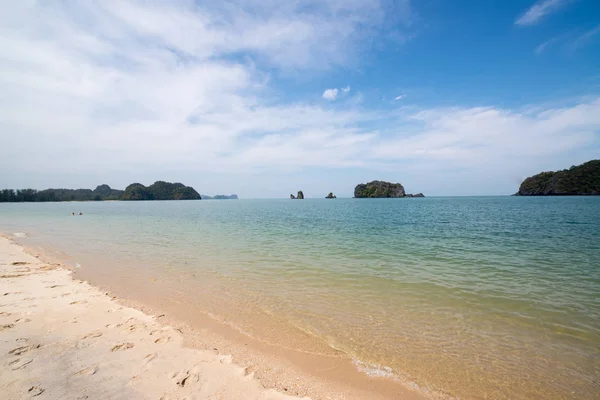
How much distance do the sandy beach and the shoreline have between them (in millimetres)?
328

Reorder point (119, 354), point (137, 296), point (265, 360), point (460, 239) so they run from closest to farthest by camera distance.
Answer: point (119, 354) → point (265, 360) → point (137, 296) → point (460, 239)

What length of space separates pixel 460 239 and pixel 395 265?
13.2 meters

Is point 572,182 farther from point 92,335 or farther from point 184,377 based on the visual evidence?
point 92,335

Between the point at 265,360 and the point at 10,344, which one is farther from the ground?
the point at 10,344

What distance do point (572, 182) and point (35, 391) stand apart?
22069 cm

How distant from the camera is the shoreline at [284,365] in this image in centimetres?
522

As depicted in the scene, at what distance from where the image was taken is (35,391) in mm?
4340

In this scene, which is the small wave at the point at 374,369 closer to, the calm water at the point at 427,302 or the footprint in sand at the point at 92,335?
the calm water at the point at 427,302

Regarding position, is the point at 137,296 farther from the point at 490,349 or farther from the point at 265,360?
the point at 490,349

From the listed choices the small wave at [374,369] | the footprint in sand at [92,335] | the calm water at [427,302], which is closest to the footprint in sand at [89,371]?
the footprint in sand at [92,335]

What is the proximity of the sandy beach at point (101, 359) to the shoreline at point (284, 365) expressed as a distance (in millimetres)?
328

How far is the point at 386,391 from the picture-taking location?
5336mm

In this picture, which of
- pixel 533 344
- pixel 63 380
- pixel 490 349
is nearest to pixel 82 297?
pixel 63 380

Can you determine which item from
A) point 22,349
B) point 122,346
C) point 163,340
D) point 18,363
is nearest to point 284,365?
point 163,340
